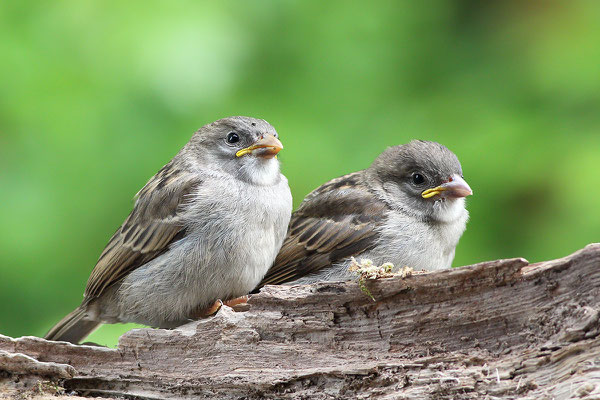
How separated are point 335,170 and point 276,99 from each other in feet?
3.08

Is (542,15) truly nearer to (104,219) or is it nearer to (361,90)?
(361,90)

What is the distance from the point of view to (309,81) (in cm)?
768

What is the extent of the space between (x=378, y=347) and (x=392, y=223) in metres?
1.70

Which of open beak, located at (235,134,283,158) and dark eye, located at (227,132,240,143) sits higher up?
dark eye, located at (227,132,240,143)

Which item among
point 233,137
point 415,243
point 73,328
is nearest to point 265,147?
point 233,137

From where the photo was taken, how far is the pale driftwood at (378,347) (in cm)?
400

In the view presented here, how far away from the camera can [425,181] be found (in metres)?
6.18

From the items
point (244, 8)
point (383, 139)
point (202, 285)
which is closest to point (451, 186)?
point (383, 139)

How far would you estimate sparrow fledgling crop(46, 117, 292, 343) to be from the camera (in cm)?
558

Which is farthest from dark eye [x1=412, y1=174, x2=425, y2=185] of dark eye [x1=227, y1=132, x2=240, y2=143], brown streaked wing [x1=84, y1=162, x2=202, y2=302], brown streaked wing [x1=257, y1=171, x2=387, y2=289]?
brown streaked wing [x1=84, y1=162, x2=202, y2=302]

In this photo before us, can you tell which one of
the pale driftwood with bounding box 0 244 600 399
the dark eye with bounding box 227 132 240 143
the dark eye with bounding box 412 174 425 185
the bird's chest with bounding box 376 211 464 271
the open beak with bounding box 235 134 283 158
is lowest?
the pale driftwood with bounding box 0 244 600 399

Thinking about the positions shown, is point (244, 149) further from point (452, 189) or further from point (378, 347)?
point (378, 347)

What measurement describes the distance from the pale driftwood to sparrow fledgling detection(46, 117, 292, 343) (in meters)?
0.68

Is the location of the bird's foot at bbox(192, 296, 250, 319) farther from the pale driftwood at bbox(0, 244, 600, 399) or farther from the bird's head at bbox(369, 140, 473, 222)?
the bird's head at bbox(369, 140, 473, 222)
